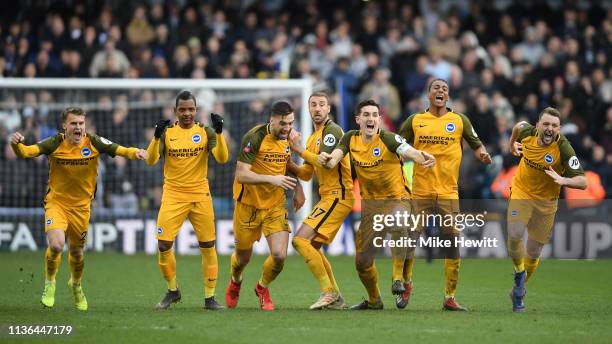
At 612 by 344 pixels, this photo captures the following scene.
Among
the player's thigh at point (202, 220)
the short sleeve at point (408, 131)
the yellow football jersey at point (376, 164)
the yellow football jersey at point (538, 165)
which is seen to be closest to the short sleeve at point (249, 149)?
the player's thigh at point (202, 220)

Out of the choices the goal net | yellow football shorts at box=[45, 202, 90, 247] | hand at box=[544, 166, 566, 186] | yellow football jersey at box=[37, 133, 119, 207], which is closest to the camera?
hand at box=[544, 166, 566, 186]

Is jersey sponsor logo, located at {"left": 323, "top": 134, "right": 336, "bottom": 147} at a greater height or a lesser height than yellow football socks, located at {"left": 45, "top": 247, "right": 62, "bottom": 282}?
greater

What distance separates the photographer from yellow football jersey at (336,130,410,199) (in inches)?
518

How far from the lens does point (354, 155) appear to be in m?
13.2

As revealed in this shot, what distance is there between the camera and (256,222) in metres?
13.2

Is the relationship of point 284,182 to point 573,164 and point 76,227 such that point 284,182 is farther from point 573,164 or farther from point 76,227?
point 573,164

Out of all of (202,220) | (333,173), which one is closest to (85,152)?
(202,220)

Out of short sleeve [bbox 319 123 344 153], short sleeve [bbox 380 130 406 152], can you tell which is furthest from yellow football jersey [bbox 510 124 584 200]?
short sleeve [bbox 319 123 344 153]

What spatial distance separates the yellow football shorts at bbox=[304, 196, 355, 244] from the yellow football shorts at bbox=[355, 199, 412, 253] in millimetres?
257

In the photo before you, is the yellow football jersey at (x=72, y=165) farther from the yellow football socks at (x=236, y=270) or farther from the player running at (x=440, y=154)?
the player running at (x=440, y=154)

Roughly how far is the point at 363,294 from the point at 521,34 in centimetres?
1305

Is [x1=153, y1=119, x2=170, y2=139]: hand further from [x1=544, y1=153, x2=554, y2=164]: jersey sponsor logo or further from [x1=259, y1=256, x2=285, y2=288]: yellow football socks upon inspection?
[x1=544, y1=153, x2=554, y2=164]: jersey sponsor logo

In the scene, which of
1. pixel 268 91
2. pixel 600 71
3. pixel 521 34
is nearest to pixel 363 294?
pixel 268 91

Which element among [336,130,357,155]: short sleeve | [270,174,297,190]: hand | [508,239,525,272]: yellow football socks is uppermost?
[336,130,357,155]: short sleeve
